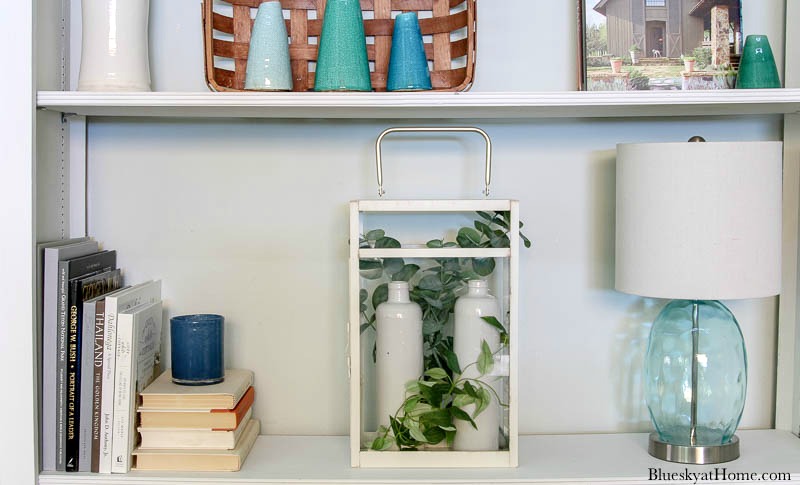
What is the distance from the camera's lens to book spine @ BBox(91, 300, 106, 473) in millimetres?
1246

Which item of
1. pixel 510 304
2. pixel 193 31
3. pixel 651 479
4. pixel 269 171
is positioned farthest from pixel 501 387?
pixel 193 31

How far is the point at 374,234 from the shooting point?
1.28m

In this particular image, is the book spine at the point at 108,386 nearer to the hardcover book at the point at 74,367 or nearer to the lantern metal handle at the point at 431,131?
the hardcover book at the point at 74,367

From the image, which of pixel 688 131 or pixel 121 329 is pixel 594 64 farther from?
pixel 121 329

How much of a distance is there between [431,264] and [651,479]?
0.46 metres

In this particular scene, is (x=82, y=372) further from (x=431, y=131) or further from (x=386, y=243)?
(x=431, y=131)

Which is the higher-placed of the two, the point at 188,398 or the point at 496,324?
the point at 496,324

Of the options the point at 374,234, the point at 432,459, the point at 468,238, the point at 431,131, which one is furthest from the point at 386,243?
the point at 432,459

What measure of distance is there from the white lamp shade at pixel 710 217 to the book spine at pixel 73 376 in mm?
863

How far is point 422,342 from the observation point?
1.27 meters

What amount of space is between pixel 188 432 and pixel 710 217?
2.78 feet

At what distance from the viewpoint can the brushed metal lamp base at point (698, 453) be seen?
130 cm

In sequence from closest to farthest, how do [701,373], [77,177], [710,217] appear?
1. [710,217]
2. [701,373]
3. [77,177]

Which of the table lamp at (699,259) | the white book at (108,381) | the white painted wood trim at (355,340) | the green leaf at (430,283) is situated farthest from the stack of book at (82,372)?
the table lamp at (699,259)
